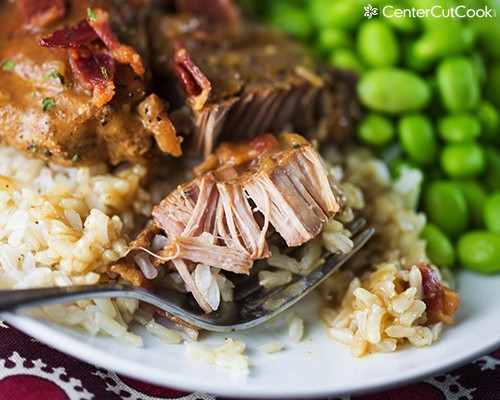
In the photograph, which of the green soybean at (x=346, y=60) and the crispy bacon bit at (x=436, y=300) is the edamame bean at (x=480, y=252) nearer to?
the crispy bacon bit at (x=436, y=300)

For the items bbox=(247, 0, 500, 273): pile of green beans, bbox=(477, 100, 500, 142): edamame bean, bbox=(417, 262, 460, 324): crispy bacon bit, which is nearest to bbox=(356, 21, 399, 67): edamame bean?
bbox=(247, 0, 500, 273): pile of green beans

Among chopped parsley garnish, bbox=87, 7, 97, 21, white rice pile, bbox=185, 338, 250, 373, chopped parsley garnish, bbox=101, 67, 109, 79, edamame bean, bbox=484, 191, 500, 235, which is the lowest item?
edamame bean, bbox=484, 191, 500, 235

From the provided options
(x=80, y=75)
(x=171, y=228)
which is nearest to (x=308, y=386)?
(x=171, y=228)

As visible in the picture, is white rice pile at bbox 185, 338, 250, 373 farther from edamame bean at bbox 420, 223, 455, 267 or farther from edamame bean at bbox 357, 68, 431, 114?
edamame bean at bbox 357, 68, 431, 114

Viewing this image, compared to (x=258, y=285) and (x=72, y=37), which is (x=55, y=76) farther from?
(x=258, y=285)

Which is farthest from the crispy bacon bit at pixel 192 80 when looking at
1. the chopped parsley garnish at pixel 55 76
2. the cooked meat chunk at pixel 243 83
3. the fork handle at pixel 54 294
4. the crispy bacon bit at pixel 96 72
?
the fork handle at pixel 54 294

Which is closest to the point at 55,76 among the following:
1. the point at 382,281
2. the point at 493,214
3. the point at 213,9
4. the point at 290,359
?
the point at 213,9
